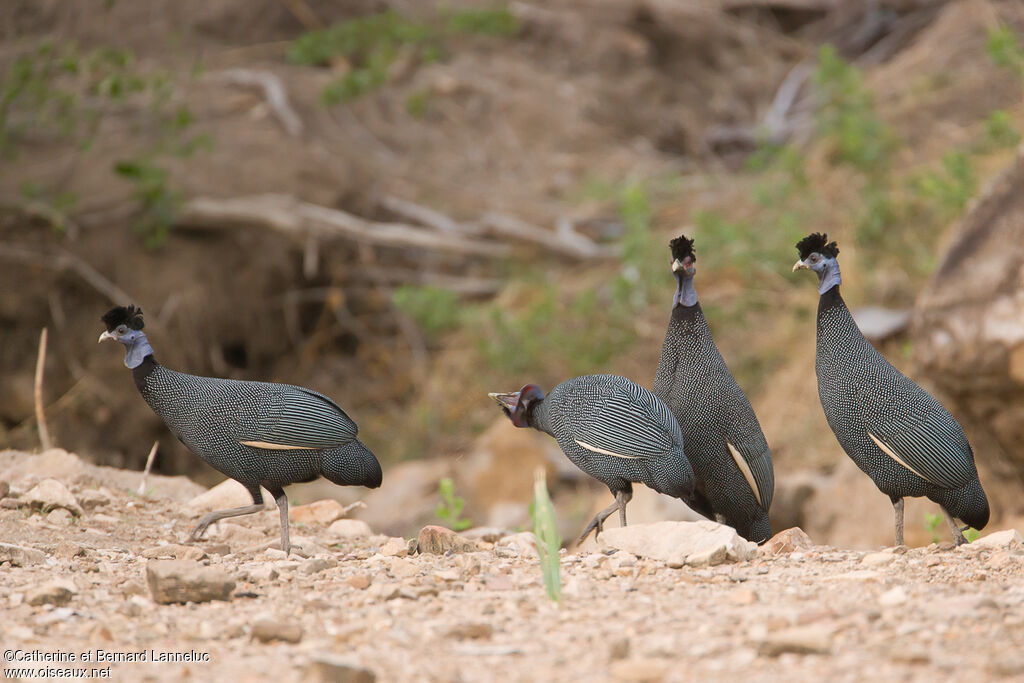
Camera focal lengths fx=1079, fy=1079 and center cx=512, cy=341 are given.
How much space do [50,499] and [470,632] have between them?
2711 millimetres

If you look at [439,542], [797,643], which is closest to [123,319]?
[439,542]

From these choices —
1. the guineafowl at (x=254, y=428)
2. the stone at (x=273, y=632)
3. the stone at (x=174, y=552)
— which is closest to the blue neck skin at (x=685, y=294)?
the guineafowl at (x=254, y=428)

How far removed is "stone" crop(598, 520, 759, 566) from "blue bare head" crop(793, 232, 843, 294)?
1188 mm

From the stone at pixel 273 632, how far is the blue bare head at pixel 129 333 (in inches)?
76.8

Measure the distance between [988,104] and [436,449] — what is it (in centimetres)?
725

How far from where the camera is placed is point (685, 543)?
4.29m

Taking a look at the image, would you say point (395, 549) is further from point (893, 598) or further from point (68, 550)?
Result: point (893, 598)

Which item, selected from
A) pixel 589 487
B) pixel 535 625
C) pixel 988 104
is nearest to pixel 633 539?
pixel 535 625

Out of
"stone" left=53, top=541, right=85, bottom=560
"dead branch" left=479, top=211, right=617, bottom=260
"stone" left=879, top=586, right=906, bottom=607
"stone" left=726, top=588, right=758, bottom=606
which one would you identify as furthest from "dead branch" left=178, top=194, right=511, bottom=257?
"stone" left=879, top=586, right=906, bottom=607

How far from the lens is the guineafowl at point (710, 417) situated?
4.93 m

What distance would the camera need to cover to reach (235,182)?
11211 millimetres

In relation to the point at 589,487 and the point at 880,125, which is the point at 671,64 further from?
the point at 589,487

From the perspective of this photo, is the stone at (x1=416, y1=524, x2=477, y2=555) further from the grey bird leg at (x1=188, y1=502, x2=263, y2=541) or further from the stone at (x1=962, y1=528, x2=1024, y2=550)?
the stone at (x1=962, y1=528, x2=1024, y2=550)

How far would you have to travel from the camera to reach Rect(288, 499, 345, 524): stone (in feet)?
18.6
